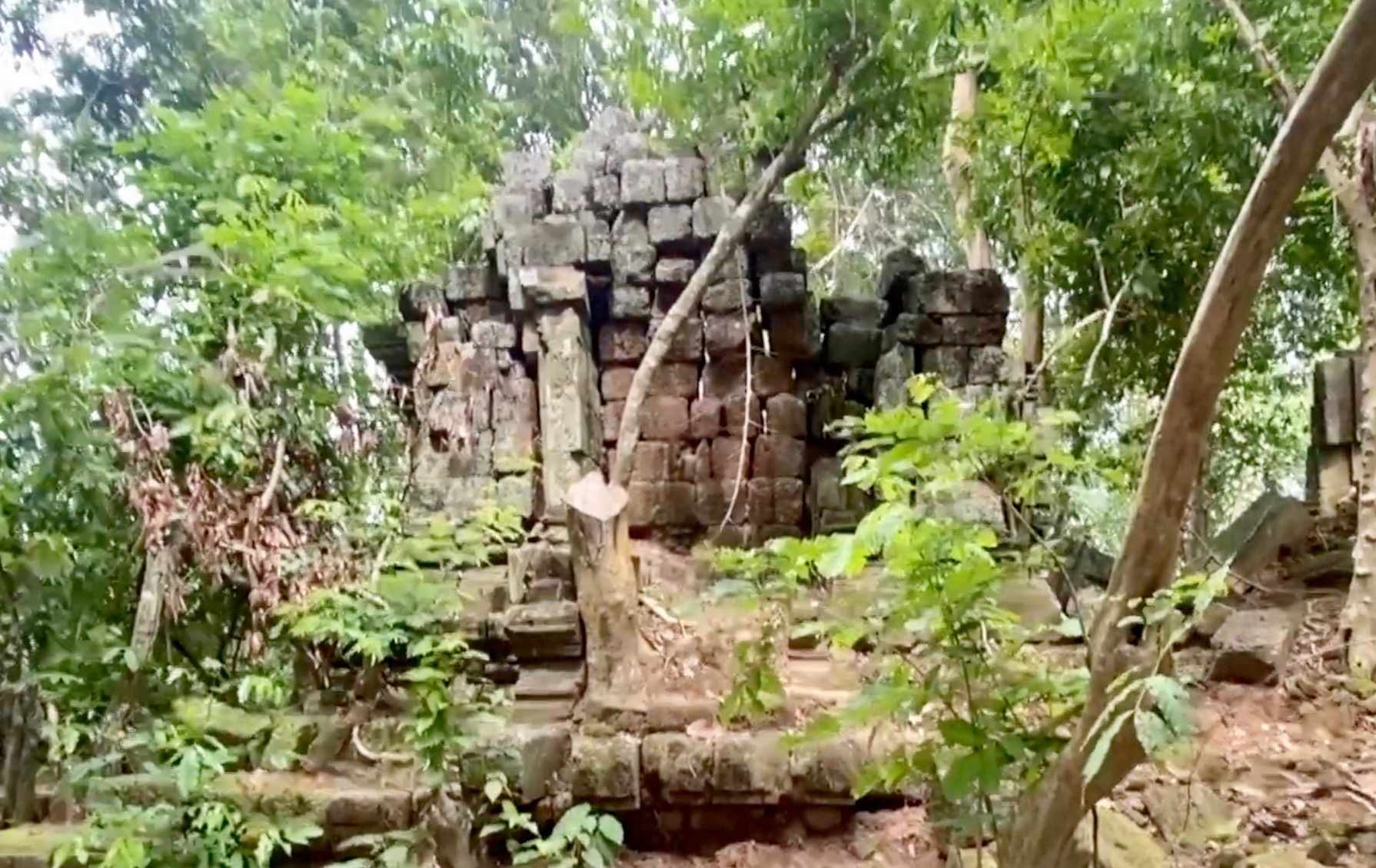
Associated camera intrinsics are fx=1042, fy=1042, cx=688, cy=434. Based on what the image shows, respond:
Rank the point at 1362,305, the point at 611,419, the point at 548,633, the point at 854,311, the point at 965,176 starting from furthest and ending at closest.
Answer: the point at 965,176
the point at 854,311
the point at 611,419
the point at 1362,305
the point at 548,633

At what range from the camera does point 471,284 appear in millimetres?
7219

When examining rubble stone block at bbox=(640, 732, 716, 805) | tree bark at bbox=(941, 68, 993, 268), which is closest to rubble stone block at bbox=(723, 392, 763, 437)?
tree bark at bbox=(941, 68, 993, 268)

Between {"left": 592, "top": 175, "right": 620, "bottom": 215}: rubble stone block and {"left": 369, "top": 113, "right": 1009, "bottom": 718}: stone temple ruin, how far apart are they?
1 centimetres

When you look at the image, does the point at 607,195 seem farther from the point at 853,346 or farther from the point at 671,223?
the point at 853,346

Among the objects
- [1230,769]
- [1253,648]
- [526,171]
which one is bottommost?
[1230,769]

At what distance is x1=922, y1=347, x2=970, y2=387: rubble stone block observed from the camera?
6.76 m

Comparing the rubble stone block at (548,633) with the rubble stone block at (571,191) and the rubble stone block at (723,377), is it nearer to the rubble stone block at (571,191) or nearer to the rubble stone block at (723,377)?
the rubble stone block at (723,377)

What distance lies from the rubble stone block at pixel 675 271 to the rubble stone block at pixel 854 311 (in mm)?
1096

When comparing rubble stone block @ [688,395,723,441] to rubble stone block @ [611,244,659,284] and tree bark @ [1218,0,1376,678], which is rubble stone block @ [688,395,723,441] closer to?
rubble stone block @ [611,244,659,284]

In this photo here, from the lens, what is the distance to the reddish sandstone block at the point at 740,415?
23.1ft

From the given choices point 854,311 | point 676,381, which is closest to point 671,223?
point 676,381

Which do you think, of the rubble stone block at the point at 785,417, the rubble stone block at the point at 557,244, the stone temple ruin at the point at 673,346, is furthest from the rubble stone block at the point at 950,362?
the rubble stone block at the point at 557,244

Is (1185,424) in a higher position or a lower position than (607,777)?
higher

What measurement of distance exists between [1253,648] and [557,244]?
4.63 meters
